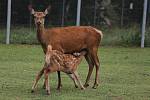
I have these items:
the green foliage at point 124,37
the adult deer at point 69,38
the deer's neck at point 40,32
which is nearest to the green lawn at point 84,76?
the adult deer at point 69,38

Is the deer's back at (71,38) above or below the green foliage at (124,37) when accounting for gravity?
above

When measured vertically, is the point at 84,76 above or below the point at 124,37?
below

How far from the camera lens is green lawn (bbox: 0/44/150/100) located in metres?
10.7

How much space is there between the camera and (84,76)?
13.9 metres

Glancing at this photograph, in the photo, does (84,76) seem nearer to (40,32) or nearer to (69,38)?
(69,38)

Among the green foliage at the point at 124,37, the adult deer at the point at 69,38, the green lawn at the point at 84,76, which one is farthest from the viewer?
the green foliage at the point at 124,37

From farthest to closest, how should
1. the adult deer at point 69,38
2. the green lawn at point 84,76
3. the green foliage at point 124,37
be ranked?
the green foliage at point 124,37, the adult deer at point 69,38, the green lawn at point 84,76

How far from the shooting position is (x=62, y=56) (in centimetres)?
1104

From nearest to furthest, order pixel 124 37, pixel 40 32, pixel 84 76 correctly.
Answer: pixel 40 32 → pixel 84 76 → pixel 124 37

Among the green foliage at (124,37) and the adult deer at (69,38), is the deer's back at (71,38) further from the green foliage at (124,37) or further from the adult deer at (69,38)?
the green foliage at (124,37)

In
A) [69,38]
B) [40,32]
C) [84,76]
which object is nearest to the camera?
[40,32]

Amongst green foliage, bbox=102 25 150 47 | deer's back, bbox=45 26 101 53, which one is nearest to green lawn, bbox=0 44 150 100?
deer's back, bbox=45 26 101 53

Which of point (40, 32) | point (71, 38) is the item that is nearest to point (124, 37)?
point (71, 38)

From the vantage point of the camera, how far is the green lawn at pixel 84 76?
35.2 feet
